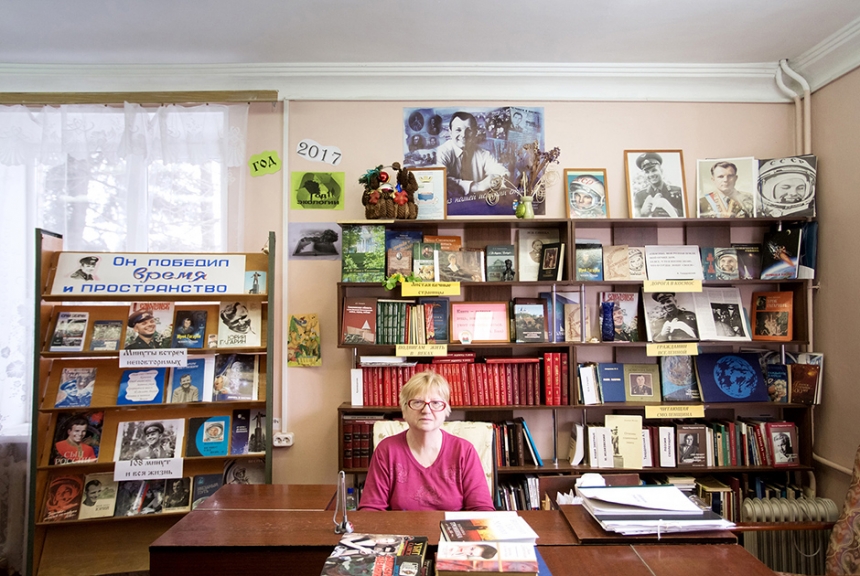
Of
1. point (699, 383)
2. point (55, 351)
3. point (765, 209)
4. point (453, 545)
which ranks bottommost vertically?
point (453, 545)

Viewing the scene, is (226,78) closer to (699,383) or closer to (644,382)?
(644,382)

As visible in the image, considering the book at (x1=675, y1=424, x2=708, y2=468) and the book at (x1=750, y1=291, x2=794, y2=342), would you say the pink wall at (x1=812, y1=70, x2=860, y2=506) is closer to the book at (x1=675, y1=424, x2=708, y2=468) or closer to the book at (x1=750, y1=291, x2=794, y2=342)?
the book at (x1=750, y1=291, x2=794, y2=342)

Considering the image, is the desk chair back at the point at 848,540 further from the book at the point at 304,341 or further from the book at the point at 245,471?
the book at the point at 245,471

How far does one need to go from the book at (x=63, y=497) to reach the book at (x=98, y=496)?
3 centimetres

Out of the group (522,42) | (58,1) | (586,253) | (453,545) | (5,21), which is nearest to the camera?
(453,545)

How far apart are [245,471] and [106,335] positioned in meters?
1.04

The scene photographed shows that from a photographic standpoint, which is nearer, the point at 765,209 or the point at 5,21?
the point at 5,21

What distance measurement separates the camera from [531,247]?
307cm

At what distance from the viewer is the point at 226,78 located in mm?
3100

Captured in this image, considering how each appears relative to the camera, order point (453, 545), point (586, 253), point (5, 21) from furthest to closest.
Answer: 1. point (586, 253)
2. point (5, 21)
3. point (453, 545)

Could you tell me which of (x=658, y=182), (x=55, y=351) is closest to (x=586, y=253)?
(x=658, y=182)

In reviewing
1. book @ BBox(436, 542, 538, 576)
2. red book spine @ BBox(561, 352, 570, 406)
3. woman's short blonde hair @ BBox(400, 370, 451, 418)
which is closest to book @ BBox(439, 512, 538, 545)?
book @ BBox(436, 542, 538, 576)

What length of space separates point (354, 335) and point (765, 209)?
2430 millimetres

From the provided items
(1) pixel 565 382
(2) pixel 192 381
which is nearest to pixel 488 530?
(1) pixel 565 382
